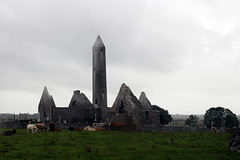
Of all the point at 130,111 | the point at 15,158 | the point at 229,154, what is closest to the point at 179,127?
the point at 130,111

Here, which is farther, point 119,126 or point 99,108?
point 99,108

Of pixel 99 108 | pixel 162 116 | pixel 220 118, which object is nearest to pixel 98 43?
pixel 99 108

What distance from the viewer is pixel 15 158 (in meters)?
19.8

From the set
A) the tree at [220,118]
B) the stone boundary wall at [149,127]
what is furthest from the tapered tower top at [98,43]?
the tree at [220,118]

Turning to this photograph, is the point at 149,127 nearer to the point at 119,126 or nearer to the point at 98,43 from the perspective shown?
the point at 119,126

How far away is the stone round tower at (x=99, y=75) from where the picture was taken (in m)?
76.8

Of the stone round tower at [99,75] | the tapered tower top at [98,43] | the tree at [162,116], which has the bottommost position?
the tree at [162,116]

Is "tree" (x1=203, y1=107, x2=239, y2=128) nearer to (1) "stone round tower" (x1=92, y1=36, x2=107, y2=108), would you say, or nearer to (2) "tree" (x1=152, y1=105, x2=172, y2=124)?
(2) "tree" (x1=152, y1=105, x2=172, y2=124)

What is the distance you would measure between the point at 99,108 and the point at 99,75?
13.1m

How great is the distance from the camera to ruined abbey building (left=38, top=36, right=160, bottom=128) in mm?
49594

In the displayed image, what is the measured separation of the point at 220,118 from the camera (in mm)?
83000

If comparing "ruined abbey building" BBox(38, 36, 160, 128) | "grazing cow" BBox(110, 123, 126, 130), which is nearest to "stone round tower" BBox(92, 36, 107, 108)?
"ruined abbey building" BBox(38, 36, 160, 128)

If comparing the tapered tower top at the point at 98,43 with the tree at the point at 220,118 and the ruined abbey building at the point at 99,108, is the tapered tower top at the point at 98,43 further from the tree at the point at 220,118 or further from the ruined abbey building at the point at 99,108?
the tree at the point at 220,118

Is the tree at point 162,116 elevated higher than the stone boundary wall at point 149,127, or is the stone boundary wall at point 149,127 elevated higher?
the tree at point 162,116
